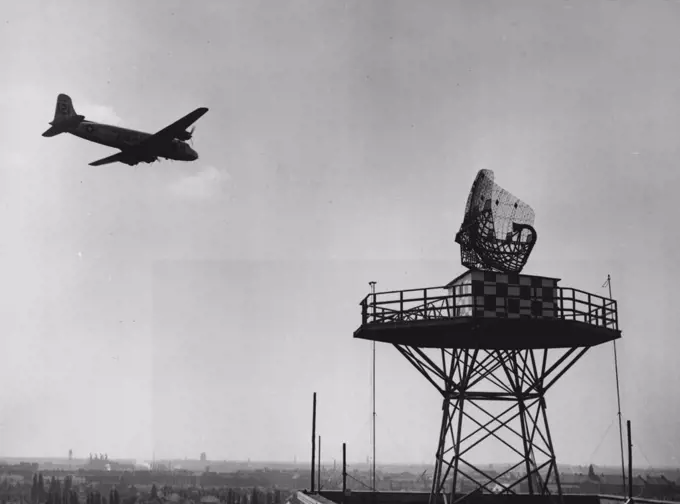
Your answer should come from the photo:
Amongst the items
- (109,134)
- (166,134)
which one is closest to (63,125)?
(109,134)

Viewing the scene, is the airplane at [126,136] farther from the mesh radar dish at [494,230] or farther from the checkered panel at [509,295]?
the checkered panel at [509,295]

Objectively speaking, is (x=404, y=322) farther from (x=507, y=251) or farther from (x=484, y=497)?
(x=484, y=497)

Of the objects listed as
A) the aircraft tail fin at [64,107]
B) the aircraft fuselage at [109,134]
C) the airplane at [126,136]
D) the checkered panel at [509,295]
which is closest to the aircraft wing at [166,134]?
the airplane at [126,136]

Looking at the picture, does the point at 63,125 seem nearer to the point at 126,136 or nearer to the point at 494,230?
the point at 126,136

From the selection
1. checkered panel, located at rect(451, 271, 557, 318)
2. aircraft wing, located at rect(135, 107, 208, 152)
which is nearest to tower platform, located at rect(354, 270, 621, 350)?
checkered panel, located at rect(451, 271, 557, 318)

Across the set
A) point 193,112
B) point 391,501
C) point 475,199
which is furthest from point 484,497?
point 193,112
